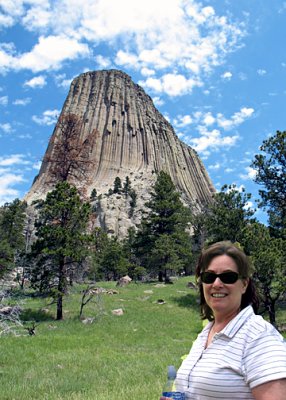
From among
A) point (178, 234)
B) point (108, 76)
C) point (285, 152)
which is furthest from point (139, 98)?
point (285, 152)

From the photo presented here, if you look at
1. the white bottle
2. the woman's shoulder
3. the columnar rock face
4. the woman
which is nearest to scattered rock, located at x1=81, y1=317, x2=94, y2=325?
the white bottle

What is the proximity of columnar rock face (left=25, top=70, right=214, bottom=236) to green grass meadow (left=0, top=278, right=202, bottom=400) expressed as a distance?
100178mm

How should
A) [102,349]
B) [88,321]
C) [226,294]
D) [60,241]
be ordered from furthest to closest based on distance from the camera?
[60,241], [88,321], [102,349], [226,294]

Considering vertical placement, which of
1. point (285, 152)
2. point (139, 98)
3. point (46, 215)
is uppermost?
point (139, 98)

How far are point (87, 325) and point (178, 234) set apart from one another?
65.7ft

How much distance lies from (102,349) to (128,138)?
14426 cm

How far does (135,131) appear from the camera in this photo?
158 metres

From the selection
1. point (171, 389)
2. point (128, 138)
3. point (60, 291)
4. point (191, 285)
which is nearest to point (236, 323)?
point (171, 389)

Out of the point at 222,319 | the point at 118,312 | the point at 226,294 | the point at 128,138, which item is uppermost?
the point at 128,138

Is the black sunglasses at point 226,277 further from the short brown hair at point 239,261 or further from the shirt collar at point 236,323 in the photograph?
the shirt collar at point 236,323

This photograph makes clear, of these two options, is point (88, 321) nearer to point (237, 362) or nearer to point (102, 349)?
point (102, 349)

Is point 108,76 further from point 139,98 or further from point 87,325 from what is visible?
point 87,325

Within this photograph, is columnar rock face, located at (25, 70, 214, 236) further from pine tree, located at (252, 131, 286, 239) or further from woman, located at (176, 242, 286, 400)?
woman, located at (176, 242, 286, 400)

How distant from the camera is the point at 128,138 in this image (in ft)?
508
